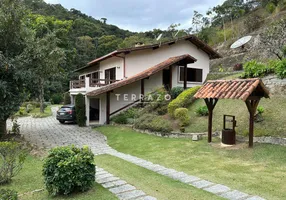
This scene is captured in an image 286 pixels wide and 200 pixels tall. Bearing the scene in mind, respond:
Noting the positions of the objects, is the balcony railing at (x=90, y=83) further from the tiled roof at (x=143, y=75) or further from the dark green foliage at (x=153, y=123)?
the dark green foliage at (x=153, y=123)

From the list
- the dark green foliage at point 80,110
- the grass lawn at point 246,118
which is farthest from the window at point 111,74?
the grass lawn at point 246,118

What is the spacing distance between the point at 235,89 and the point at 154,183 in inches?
204

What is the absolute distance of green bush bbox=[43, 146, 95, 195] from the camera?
4.62m

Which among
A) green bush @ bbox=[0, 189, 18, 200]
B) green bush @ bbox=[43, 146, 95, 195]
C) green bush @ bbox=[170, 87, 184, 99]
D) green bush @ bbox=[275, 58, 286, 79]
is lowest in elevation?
green bush @ bbox=[0, 189, 18, 200]

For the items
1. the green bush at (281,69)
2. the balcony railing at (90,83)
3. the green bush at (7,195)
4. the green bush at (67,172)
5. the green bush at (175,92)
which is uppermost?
the green bush at (281,69)

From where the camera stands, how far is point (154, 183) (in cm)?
543

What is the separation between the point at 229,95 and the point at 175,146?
3092 millimetres

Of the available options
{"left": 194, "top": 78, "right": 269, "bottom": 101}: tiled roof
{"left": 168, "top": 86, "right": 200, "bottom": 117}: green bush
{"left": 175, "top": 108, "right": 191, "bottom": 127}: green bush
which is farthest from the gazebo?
{"left": 168, "top": 86, "right": 200, "bottom": 117}: green bush

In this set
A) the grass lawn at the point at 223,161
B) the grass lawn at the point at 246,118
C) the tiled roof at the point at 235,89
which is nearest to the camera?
the grass lawn at the point at 223,161

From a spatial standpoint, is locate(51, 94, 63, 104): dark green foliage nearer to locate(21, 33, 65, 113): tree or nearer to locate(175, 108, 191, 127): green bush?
locate(21, 33, 65, 113): tree

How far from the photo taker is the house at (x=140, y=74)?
57.8 ft

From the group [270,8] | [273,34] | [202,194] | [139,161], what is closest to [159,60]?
[273,34]

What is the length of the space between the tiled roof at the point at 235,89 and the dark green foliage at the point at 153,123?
130 inches

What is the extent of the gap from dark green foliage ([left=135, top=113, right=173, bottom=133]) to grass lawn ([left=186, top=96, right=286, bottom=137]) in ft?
3.77
